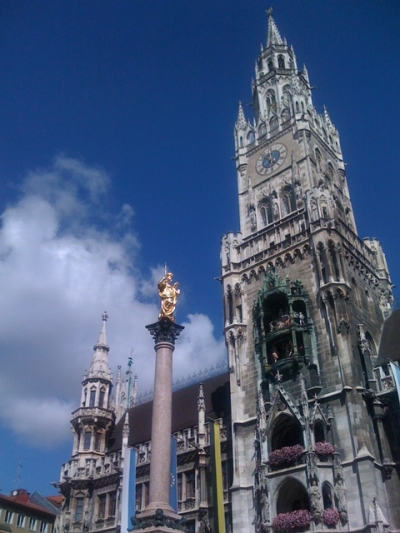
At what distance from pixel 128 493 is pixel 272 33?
1946 inches

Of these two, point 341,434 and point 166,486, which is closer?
point 166,486

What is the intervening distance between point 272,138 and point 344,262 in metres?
16.1

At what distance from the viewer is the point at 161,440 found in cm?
2466

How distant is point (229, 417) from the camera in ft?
126

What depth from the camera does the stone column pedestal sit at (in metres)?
22.3

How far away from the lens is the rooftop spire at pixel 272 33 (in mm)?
59219

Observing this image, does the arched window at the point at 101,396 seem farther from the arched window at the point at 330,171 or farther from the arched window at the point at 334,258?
the arched window at the point at 330,171

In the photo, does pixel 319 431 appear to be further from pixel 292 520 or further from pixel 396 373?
pixel 396 373

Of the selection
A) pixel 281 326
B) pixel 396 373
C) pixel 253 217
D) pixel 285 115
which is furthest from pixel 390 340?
pixel 285 115

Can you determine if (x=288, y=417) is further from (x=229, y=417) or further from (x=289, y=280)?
(x=289, y=280)

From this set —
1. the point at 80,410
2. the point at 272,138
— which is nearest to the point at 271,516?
the point at 80,410

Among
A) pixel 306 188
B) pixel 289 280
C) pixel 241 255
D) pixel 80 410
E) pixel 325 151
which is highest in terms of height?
pixel 325 151

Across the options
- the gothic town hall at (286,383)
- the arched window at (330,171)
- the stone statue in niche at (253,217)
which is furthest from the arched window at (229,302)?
the arched window at (330,171)

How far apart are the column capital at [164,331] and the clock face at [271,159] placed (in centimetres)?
2303
